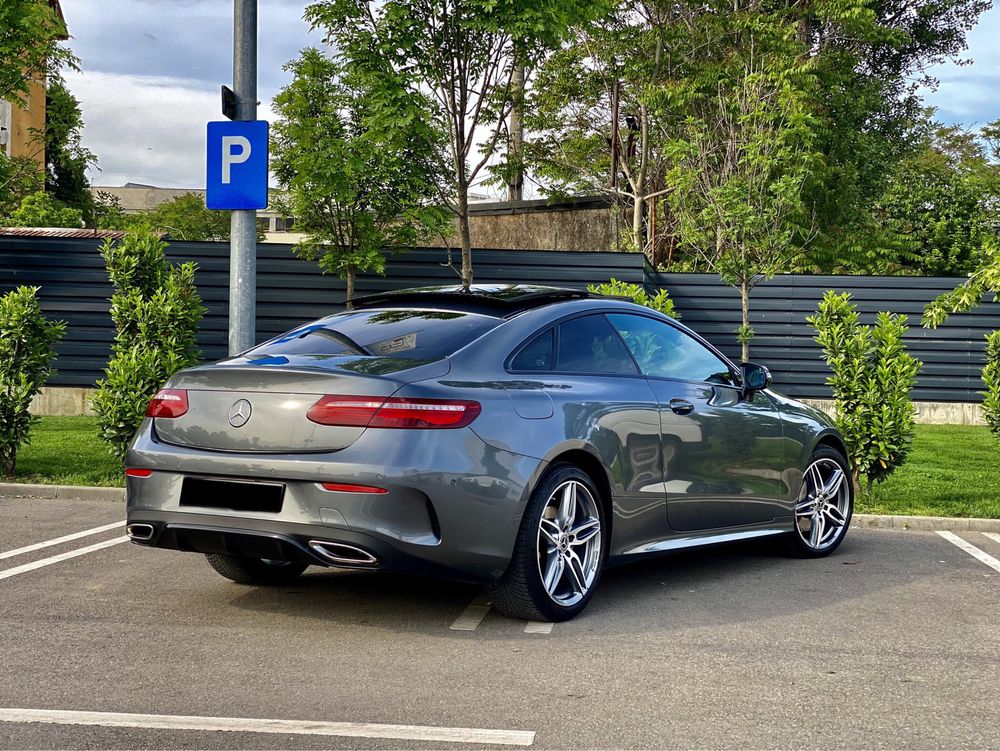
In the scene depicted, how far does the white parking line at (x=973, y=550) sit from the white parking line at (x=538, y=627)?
3329mm

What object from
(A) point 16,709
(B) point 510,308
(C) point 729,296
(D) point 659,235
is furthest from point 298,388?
(D) point 659,235

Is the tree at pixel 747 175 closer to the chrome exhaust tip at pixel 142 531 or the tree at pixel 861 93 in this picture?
the tree at pixel 861 93

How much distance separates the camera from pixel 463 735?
3900 mm

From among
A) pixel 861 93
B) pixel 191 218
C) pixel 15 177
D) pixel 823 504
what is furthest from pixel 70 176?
pixel 823 504

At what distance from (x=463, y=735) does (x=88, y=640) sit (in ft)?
6.62

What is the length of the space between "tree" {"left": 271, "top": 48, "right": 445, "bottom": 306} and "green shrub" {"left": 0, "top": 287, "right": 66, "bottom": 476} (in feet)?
16.9

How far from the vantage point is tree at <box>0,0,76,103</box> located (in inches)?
572

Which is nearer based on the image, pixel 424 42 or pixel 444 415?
pixel 444 415

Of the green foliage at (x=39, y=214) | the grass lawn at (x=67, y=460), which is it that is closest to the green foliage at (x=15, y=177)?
the green foliage at (x=39, y=214)

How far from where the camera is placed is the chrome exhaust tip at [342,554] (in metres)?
4.93

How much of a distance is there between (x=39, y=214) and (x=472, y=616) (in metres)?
34.9

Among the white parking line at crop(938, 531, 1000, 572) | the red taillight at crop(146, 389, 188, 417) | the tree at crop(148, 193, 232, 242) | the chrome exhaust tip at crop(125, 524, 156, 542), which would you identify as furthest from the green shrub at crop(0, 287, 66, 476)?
the tree at crop(148, 193, 232, 242)

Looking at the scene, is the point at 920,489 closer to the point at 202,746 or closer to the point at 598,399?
the point at 598,399

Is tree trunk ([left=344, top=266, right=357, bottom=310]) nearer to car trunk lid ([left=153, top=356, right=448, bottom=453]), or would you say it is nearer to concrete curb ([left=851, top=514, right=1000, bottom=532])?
concrete curb ([left=851, top=514, right=1000, bottom=532])
